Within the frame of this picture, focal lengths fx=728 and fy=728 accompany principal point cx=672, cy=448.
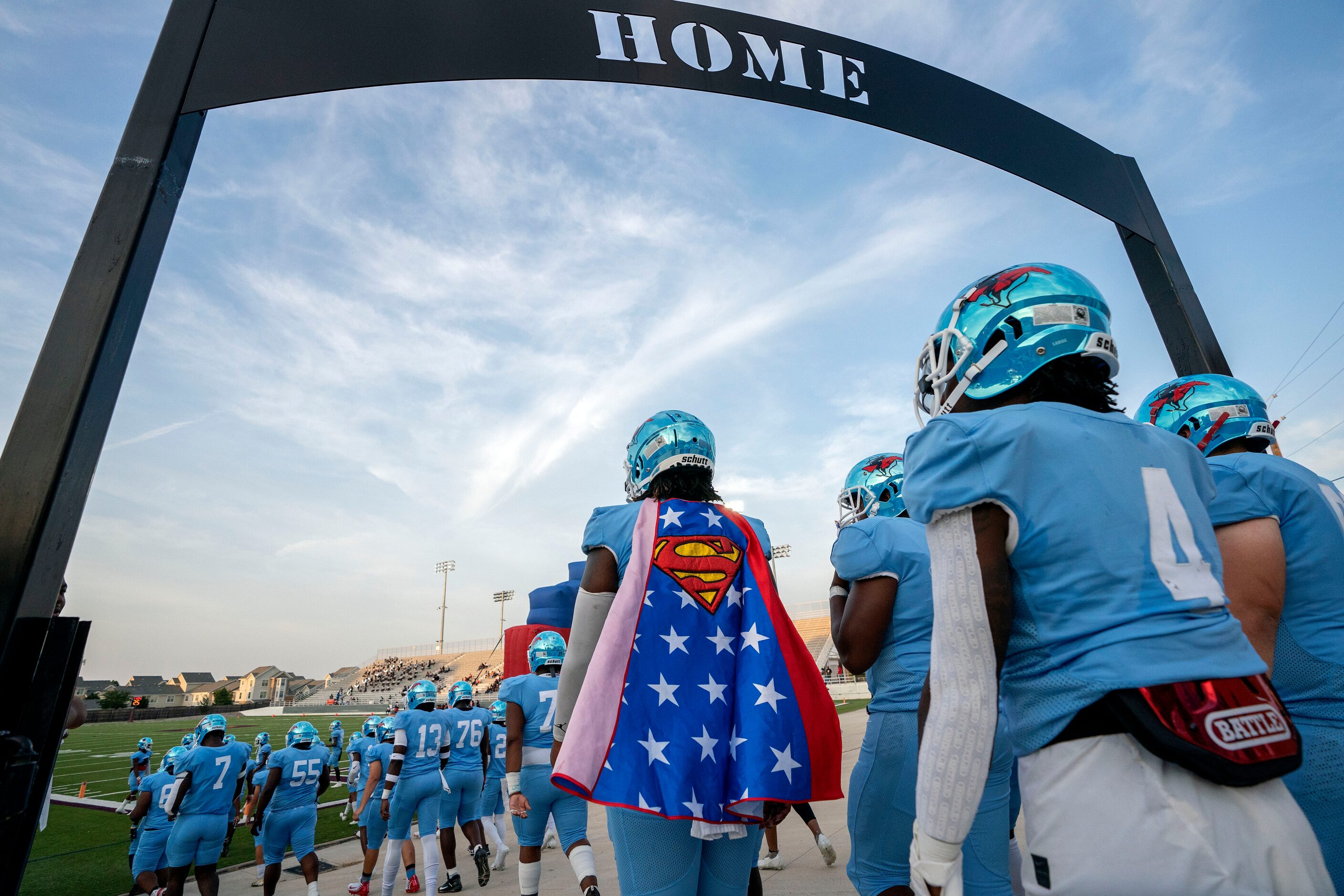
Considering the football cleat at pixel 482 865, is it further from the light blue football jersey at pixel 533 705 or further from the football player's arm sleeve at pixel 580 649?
the football player's arm sleeve at pixel 580 649

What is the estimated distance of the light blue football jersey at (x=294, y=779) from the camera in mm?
8484

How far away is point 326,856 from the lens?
442 inches

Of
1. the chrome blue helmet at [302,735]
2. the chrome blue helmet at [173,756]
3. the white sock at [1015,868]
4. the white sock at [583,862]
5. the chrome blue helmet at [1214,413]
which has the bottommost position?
the white sock at [583,862]

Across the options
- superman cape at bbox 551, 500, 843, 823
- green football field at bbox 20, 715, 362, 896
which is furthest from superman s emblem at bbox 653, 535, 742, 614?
green football field at bbox 20, 715, 362, 896

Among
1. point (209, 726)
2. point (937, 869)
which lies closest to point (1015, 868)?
point (937, 869)

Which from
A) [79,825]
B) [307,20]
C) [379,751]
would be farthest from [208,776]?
[79,825]

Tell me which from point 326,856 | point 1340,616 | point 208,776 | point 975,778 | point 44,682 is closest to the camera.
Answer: point 975,778

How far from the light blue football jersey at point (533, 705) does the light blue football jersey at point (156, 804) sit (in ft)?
14.2

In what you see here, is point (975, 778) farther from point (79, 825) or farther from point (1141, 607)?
point (79, 825)

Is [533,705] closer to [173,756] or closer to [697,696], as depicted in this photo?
[697,696]

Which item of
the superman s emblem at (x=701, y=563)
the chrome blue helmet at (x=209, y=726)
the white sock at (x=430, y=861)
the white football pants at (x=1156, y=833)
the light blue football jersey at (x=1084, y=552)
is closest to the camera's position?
the white football pants at (x=1156, y=833)

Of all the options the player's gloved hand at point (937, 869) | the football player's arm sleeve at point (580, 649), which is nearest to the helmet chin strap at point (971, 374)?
the player's gloved hand at point (937, 869)

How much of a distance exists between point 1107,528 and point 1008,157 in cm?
336

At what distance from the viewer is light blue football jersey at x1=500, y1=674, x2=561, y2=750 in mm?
6805
